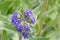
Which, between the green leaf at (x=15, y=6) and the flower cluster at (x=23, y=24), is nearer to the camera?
the flower cluster at (x=23, y=24)

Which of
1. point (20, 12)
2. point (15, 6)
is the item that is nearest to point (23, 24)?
point (20, 12)

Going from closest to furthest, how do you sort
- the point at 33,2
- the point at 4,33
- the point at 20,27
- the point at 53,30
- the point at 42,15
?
the point at 20,27 → the point at 4,33 → the point at 42,15 → the point at 33,2 → the point at 53,30

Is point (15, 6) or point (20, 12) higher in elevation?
point (15, 6)

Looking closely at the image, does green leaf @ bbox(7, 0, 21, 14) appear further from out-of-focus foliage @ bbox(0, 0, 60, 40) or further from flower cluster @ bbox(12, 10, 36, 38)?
flower cluster @ bbox(12, 10, 36, 38)

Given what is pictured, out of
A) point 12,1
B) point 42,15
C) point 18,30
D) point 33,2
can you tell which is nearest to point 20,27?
point 18,30

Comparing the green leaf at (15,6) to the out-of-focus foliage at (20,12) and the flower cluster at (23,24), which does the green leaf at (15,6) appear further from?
the flower cluster at (23,24)

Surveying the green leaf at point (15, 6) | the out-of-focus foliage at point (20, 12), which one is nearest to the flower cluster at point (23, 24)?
the out-of-focus foliage at point (20, 12)

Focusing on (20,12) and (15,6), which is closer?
(20,12)

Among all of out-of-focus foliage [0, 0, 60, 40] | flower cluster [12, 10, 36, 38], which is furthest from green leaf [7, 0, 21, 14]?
flower cluster [12, 10, 36, 38]

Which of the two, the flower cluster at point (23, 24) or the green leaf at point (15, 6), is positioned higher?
the green leaf at point (15, 6)

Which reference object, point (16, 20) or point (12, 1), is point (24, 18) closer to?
point (16, 20)

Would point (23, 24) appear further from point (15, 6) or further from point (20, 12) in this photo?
point (15, 6)
